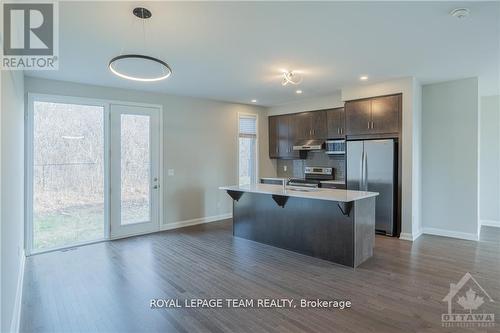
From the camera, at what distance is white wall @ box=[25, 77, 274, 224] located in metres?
5.97

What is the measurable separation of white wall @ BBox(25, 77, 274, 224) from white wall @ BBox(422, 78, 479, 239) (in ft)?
13.2

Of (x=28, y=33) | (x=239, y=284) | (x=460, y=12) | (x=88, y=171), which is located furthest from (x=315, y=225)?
(x=28, y=33)

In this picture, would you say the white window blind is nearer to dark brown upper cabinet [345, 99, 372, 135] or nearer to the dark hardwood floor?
dark brown upper cabinet [345, 99, 372, 135]

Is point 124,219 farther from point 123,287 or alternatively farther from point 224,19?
point 224,19

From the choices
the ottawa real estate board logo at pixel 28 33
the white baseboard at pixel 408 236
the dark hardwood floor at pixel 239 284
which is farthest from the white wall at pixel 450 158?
the ottawa real estate board logo at pixel 28 33

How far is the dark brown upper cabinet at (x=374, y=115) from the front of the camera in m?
5.19

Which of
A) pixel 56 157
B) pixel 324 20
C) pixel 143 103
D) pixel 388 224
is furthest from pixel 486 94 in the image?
pixel 56 157

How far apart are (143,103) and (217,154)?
1998 mm

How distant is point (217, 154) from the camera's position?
683 centimetres

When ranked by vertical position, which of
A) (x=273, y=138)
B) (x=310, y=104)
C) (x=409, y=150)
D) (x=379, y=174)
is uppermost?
(x=310, y=104)

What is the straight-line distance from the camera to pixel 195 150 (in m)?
6.45

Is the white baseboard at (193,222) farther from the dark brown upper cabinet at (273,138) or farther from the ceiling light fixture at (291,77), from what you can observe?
the ceiling light fixture at (291,77)

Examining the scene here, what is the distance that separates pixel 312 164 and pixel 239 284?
447cm

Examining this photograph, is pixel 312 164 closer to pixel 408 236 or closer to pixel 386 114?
pixel 386 114
